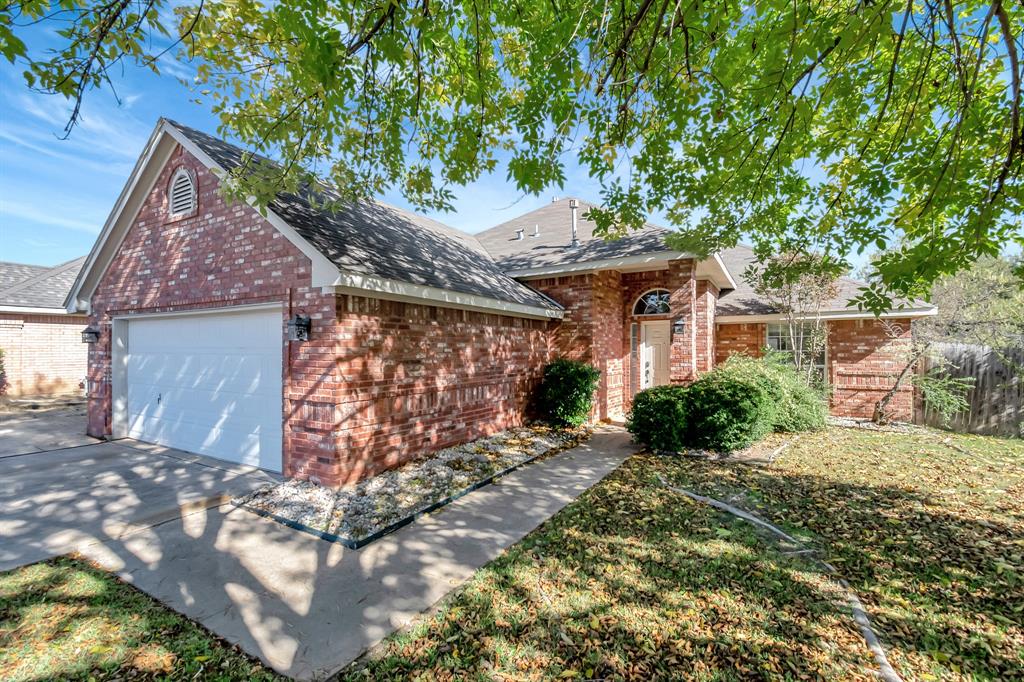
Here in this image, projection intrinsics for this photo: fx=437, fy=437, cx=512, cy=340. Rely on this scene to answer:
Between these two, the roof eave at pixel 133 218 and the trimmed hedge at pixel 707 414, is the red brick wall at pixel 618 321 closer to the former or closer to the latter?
the trimmed hedge at pixel 707 414

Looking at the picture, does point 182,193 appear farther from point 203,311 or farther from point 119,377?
point 119,377

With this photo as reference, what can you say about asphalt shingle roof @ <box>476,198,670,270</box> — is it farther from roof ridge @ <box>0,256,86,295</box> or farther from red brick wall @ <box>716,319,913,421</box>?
roof ridge @ <box>0,256,86,295</box>

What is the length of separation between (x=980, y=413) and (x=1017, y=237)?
28.4ft

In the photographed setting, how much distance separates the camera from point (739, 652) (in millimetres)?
2975

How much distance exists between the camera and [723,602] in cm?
355

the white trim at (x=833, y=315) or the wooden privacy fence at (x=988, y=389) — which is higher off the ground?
the white trim at (x=833, y=315)

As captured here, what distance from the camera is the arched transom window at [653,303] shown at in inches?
462

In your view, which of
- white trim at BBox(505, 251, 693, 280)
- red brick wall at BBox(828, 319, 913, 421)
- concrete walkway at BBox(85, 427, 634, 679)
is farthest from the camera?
red brick wall at BBox(828, 319, 913, 421)

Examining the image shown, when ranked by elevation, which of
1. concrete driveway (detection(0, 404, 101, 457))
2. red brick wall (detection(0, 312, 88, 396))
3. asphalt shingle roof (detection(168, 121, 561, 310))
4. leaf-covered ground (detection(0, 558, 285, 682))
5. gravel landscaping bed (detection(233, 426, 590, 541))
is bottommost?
leaf-covered ground (detection(0, 558, 285, 682))

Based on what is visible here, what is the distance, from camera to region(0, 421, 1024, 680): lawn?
9.34ft

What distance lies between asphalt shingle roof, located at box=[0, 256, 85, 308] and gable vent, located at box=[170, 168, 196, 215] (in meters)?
10.5

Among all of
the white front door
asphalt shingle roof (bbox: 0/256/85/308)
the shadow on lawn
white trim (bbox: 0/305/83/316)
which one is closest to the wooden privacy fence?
the white front door

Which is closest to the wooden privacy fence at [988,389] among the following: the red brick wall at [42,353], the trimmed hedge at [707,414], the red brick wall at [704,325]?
the red brick wall at [704,325]

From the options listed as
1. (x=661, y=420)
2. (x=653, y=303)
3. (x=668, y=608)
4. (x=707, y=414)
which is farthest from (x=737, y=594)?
(x=653, y=303)
